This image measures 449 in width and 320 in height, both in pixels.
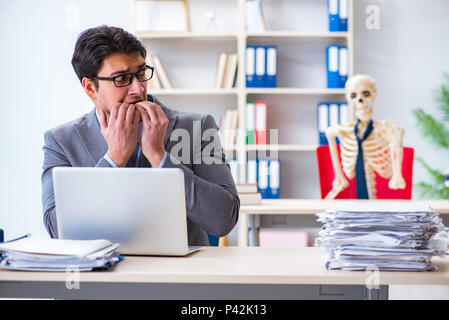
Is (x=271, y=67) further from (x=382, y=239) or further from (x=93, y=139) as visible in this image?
(x=382, y=239)

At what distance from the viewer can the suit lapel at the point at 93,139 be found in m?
1.65

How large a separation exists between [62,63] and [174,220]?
3.53 meters

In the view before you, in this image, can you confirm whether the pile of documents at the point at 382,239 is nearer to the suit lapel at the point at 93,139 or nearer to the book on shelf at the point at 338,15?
the suit lapel at the point at 93,139

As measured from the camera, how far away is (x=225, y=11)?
434cm

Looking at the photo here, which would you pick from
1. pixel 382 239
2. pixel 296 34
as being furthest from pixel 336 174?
pixel 382 239

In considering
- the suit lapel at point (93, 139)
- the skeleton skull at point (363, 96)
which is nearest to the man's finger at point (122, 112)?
the suit lapel at point (93, 139)

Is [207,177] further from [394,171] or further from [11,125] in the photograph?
[11,125]

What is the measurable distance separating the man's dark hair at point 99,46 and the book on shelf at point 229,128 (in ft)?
8.10

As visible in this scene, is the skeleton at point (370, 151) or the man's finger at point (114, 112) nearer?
the man's finger at point (114, 112)

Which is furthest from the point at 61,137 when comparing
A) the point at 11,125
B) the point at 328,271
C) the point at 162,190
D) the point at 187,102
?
the point at 11,125

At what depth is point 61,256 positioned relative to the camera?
1.15m

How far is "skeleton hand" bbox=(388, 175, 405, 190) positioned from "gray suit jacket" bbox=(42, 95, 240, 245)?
152 centimetres

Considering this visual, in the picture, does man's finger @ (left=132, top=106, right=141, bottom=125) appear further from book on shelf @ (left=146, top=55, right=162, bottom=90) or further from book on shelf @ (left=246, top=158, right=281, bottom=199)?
book on shelf @ (left=146, top=55, right=162, bottom=90)

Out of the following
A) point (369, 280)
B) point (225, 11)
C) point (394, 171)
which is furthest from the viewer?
point (225, 11)
